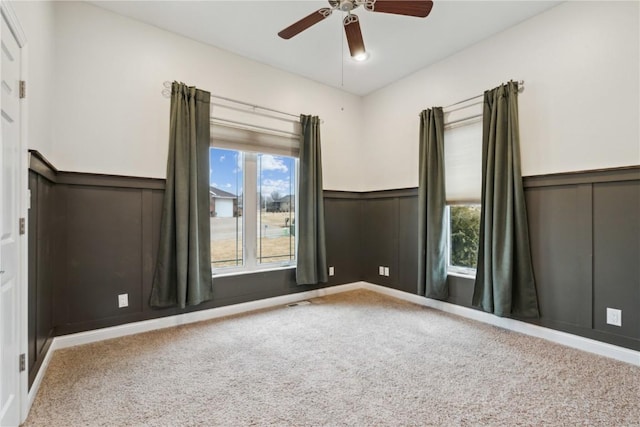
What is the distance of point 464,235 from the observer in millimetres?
3408

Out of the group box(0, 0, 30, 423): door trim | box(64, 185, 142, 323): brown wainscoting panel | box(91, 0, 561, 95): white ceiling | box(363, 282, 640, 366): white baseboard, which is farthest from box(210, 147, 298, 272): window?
box(363, 282, 640, 366): white baseboard

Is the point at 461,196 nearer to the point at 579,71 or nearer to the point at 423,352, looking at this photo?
the point at 579,71

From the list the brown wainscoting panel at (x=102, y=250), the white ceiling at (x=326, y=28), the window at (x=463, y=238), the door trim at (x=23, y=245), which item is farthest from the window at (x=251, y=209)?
the window at (x=463, y=238)

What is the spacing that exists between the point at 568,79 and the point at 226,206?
3.43 meters

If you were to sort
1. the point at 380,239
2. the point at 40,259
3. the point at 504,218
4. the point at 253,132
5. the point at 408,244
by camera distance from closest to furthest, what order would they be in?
the point at 40,259 → the point at 504,218 → the point at 253,132 → the point at 408,244 → the point at 380,239

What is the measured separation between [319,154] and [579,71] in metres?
2.59

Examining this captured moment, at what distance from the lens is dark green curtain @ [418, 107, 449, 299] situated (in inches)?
133

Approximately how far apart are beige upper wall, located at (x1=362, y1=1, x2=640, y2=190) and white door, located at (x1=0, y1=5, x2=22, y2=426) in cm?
361

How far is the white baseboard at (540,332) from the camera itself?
89.1 inches

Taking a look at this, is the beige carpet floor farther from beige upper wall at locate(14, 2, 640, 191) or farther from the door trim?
beige upper wall at locate(14, 2, 640, 191)

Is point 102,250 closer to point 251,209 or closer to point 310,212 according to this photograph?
point 251,209

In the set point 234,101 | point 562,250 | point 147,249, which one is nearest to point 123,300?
point 147,249

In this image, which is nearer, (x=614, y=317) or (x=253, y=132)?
(x=614, y=317)

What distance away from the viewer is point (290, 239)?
3.90 metres
